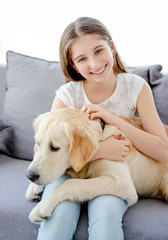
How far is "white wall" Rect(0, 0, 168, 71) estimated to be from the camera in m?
2.83

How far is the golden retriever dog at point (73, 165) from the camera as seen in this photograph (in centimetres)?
142

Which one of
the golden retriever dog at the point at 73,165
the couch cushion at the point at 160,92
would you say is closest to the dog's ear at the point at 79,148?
the golden retriever dog at the point at 73,165

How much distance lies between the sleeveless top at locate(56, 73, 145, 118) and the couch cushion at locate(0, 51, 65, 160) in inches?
14.9

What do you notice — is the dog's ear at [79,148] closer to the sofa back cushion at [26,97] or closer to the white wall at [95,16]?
the sofa back cushion at [26,97]

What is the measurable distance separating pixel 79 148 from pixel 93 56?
60 centimetres

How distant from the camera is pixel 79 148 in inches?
57.4

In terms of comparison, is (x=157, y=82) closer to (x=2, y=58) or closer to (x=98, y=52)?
(x=98, y=52)

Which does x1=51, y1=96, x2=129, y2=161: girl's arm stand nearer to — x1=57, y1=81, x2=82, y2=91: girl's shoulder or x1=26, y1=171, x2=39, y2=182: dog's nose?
x1=26, y1=171, x2=39, y2=182: dog's nose

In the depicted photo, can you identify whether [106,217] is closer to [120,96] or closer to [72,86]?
[120,96]

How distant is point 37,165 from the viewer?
1.43 m


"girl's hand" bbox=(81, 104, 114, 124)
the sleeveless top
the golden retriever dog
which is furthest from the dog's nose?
the sleeveless top

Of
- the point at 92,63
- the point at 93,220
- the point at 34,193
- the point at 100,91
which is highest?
the point at 92,63

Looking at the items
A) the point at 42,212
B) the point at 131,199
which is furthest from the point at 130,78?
the point at 42,212

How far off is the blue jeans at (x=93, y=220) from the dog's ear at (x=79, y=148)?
0.66 ft
